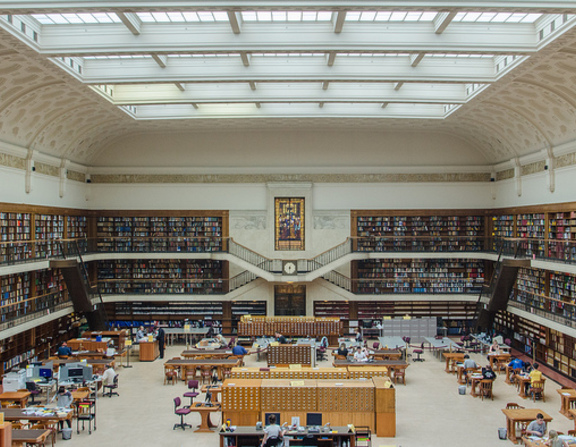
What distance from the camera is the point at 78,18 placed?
37.1 ft

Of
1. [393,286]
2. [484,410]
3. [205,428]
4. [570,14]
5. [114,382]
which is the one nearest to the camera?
[570,14]

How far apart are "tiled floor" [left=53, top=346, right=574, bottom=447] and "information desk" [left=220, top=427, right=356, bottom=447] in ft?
3.94

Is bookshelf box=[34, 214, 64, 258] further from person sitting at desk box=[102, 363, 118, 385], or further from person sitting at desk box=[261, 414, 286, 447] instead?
person sitting at desk box=[261, 414, 286, 447]

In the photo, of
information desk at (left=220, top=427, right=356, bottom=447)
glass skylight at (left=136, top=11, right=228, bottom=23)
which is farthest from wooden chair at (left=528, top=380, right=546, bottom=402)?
glass skylight at (left=136, top=11, right=228, bottom=23)

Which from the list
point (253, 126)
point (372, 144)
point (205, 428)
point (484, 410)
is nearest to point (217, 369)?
point (205, 428)

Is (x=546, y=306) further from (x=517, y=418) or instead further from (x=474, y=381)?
(x=517, y=418)

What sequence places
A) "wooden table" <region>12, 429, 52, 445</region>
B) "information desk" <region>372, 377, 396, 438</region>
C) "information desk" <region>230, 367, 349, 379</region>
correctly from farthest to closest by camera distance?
"information desk" <region>230, 367, 349, 379</region> → "information desk" <region>372, 377, 396, 438</region> → "wooden table" <region>12, 429, 52, 445</region>

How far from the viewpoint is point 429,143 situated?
2195cm

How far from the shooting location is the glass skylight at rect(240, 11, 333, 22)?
11.2 m

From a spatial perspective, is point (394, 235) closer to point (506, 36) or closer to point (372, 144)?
point (372, 144)

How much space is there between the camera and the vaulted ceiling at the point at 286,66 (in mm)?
10750

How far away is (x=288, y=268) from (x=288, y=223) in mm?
2360

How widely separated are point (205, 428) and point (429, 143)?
15.0 metres

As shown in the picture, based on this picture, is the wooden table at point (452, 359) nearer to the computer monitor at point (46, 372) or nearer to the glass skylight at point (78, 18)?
the computer monitor at point (46, 372)
